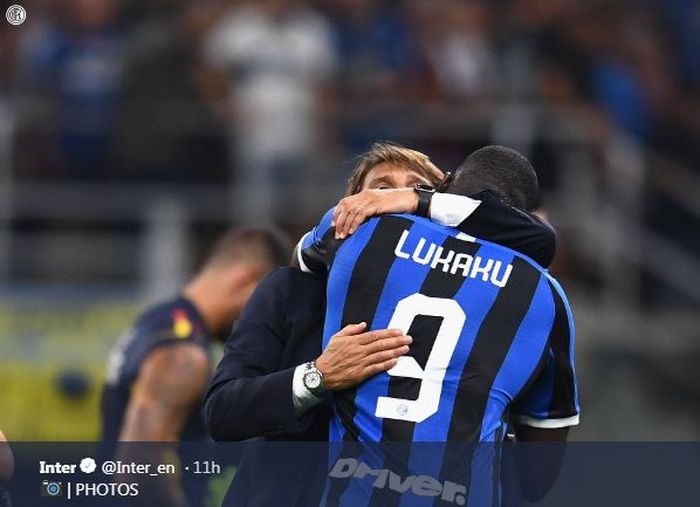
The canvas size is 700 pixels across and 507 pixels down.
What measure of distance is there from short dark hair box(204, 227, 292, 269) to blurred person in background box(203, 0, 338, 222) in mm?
4199

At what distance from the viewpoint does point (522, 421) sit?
3941 mm

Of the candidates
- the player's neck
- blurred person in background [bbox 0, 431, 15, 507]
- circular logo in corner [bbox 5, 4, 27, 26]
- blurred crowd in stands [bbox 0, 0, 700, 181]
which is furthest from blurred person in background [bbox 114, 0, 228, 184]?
blurred person in background [bbox 0, 431, 15, 507]

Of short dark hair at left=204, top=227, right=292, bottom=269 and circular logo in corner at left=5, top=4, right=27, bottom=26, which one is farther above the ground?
circular logo in corner at left=5, top=4, right=27, bottom=26

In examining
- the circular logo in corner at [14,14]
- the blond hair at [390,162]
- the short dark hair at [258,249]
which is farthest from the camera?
the circular logo in corner at [14,14]

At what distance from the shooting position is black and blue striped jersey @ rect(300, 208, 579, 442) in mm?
3689

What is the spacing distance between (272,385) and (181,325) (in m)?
1.87

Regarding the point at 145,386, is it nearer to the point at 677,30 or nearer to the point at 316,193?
the point at 316,193

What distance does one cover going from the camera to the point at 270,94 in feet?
33.7

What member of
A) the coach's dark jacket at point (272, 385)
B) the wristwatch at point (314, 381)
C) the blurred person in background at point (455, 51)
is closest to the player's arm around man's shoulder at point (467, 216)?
the coach's dark jacket at point (272, 385)

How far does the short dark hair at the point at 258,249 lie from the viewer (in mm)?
5668

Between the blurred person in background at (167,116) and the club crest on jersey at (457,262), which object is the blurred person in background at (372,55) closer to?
the blurred person in background at (167,116)

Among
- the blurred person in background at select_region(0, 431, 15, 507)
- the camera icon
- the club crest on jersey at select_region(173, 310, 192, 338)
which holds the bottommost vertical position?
the club crest on jersey at select_region(173, 310, 192, 338)

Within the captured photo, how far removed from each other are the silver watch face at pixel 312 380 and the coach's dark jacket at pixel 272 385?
51 mm

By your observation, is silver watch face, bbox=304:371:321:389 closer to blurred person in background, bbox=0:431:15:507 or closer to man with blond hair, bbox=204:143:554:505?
man with blond hair, bbox=204:143:554:505
